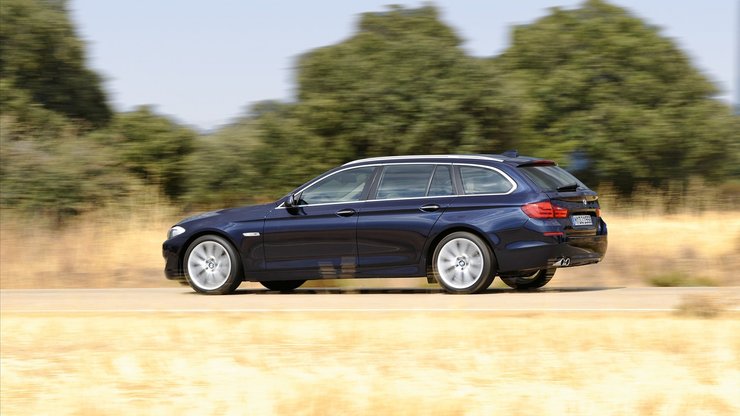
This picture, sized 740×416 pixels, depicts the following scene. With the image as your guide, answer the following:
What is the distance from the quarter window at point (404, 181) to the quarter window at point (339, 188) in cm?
23

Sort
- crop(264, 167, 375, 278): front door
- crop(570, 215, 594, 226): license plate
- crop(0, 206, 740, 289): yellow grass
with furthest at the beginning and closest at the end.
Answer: crop(0, 206, 740, 289): yellow grass < crop(264, 167, 375, 278): front door < crop(570, 215, 594, 226): license plate

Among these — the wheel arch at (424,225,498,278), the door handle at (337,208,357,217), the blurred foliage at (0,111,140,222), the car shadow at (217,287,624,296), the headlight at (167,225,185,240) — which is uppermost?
the blurred foliage at (0,111,140,222)

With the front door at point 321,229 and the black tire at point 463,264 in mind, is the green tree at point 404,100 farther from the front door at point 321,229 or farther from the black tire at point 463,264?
the black tire at point 463,264

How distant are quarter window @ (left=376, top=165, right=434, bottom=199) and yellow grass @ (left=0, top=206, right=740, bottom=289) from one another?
2.75m

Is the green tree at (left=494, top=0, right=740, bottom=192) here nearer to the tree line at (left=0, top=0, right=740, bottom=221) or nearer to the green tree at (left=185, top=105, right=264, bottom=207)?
the tree line at (left=0, top=0, right=740, bottom=221)

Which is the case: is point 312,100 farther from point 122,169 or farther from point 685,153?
point 685,153

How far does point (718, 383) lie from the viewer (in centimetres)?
834

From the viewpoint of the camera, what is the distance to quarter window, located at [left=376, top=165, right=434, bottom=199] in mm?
14288

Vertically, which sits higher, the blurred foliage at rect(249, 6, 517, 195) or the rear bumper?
the blurred foliage at rect(249, 6, 517, 195)

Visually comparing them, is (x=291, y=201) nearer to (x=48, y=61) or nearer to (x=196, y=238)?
(x=196, y=238)

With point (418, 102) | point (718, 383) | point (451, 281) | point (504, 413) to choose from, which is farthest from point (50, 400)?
point (418, 102)

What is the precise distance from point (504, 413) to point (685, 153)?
37002 mm

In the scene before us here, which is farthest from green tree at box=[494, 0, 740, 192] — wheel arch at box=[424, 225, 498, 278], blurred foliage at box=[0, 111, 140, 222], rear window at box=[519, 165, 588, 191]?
wheel arch at box=[424, 225, 498, 278]

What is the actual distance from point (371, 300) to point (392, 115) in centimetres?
2236
